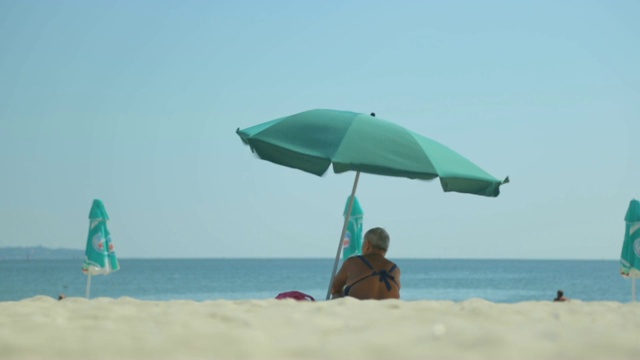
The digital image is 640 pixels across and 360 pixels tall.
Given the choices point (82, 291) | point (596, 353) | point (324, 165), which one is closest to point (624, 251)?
point (324, 165)

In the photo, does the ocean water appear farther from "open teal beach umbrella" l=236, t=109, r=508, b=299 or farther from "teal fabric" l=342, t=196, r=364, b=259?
"open teal beach umbrella" l=236, t=109, r=508, b=299

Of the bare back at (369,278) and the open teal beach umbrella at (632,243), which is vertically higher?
the open teal beach umbrella at (632,243)

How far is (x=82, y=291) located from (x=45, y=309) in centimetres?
5109

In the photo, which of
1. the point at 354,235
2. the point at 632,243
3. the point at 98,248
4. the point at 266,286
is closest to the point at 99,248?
the point at 98,248

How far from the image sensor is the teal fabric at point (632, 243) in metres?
13.7

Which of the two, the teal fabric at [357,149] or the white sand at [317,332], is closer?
the white sand at [317,332]

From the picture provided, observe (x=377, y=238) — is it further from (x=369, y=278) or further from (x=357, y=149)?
(x=357, y=149)

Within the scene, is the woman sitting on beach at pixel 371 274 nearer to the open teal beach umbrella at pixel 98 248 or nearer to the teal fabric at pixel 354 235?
the teal fabric at pixel 354 235

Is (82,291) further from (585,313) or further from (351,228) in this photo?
(585,313)

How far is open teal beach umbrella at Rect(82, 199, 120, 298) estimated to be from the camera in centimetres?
1434

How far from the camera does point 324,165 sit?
6.00m

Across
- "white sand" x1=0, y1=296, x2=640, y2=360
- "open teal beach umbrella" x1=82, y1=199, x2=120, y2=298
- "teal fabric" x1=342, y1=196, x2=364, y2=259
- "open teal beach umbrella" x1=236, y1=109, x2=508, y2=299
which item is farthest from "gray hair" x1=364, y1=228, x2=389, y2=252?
"open teal beach umbrella" x1=82, y1=199, x2=120, y2=298

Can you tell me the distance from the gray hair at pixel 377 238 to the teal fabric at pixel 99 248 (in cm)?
885

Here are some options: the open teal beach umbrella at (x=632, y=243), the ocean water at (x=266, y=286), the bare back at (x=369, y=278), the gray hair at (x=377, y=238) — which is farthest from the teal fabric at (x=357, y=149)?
the ocean water at (x=266, y=286)
